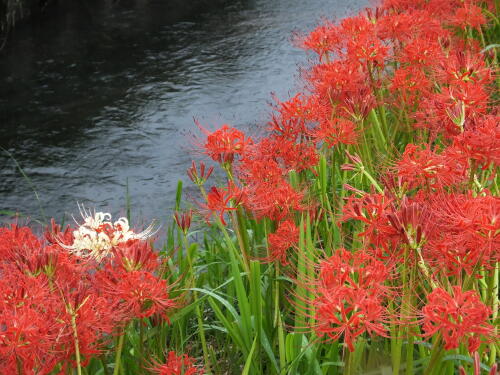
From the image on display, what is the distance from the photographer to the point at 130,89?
7176 millimetres

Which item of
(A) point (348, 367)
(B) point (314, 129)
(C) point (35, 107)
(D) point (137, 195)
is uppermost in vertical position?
(B) point (314, 129)

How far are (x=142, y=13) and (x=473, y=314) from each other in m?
9.35

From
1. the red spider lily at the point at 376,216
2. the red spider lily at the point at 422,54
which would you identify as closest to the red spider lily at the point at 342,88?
the red spider lily at the point at 422,54

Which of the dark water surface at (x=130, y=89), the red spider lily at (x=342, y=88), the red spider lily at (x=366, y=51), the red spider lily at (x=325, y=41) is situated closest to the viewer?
the red spider lily at (x=342, y=88)

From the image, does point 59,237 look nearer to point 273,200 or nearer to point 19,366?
point 19,366

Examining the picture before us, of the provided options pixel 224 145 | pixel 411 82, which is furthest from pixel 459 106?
pixel 411 82

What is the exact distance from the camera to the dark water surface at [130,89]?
5.45 metres

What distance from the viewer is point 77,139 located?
20.1 ft

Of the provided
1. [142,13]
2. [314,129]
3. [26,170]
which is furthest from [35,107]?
[314,129]

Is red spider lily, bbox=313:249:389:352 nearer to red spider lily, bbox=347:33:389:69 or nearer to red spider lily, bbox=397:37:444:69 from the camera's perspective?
red spider lily, bbox=347:33:389:69

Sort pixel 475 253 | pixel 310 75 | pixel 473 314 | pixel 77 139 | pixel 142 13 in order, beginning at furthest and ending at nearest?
1. pixel 142 13
2. pixel 77 139
3. pixel 310 75
4. pixel 475 253
5. pixel 473 314

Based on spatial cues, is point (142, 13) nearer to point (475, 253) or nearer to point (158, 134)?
point (158, 134)

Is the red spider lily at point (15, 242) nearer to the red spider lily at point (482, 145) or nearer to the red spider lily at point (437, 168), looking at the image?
the red spider lily at point (437, 168)

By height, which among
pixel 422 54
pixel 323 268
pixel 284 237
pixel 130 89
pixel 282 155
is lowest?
pixel 130 89
